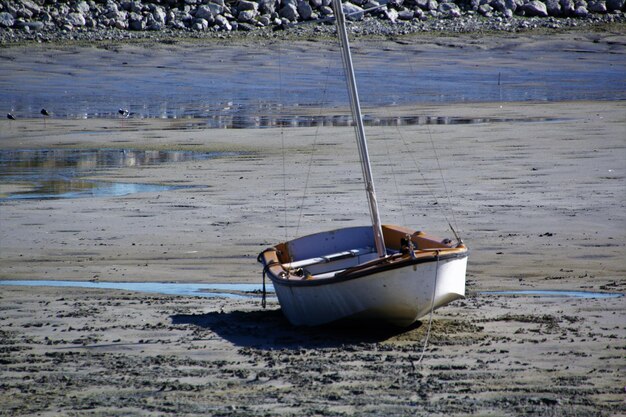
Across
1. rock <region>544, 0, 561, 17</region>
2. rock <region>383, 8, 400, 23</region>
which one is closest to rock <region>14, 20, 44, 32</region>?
rock <region>383, 8, 400, 23</region>

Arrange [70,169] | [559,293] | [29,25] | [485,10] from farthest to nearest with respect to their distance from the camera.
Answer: [485,10]
[29,25]
[70,169]
[559,293]

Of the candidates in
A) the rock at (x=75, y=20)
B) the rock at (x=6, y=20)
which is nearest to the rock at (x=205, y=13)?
the rock at (x=75, y=20)

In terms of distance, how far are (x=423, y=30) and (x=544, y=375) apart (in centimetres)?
4614

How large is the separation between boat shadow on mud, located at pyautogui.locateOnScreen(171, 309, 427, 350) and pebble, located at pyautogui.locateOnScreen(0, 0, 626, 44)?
41680 millimetres

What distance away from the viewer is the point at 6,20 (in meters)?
52.6

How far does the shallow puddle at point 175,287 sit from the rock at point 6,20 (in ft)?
139

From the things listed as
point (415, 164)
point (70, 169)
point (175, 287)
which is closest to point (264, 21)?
point (70, 169)

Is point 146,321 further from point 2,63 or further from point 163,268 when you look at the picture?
point 2,63

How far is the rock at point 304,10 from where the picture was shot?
181ft

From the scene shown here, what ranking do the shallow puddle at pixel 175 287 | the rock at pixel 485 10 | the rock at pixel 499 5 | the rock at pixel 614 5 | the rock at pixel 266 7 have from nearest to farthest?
1. the shallow puddle at pixel 175 287
2. the rock at pixel 266 7
3. the rock at pixel 485 10
4. the rock at pixel 499 5
5. the rock at pixel 614 5

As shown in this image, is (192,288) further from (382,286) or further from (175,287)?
(382,286)

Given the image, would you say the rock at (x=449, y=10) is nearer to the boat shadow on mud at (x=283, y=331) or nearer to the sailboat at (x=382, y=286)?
the sailboat at (x=382, y=286)

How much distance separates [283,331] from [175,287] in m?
2.29

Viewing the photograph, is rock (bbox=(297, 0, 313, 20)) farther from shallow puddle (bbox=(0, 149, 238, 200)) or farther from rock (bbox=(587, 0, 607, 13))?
shallow puddle (bbox=(0, 149, 238, 200))
